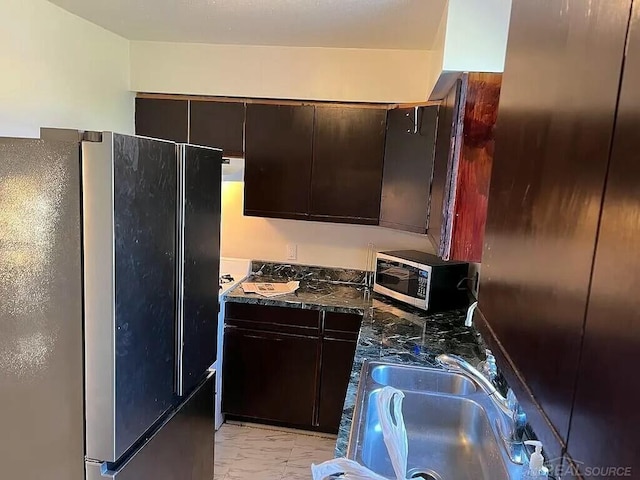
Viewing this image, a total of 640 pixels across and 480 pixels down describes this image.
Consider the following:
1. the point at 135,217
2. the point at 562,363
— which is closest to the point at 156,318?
the point at 135,217

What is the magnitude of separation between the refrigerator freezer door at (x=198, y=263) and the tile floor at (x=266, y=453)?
2.97 ft

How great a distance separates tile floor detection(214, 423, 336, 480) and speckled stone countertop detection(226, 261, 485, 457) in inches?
33.7

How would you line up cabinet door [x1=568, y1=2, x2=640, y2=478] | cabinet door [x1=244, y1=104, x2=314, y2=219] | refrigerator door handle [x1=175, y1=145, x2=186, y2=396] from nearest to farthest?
cabinet door [x1=568, y1=2, x2=640, y2=478] → refrigerator door handle [x1=175, y1=145, x2=186, y2=396] → cabinet door [x1=244, y1=104, x2=314, y2=219]

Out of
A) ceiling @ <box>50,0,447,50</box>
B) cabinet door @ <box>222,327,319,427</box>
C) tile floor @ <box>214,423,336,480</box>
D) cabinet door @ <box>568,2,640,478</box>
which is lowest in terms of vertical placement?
tile floor @ <box>214,423,336,480</box>

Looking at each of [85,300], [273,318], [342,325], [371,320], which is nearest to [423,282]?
[371,320]

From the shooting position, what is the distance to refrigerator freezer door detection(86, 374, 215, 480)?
1595mm

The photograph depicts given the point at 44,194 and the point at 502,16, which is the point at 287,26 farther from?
the point at 44,194

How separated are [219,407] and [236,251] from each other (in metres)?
1.10

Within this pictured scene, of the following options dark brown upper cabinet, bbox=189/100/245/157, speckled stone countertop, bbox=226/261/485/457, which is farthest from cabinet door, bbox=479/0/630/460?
dark brown upper cabinet, bbox=189/100/245/157

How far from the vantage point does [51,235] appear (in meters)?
1.43

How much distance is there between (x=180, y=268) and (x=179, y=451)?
29.4 inches

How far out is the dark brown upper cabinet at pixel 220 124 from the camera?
3133 mm

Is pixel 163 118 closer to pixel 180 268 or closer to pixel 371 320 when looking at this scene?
pixel 180 268

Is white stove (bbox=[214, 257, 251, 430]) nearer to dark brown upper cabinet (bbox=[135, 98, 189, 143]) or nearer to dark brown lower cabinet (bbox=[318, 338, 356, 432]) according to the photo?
dark brown lower cabinet (bbox=[318, 338, 356, 432])
